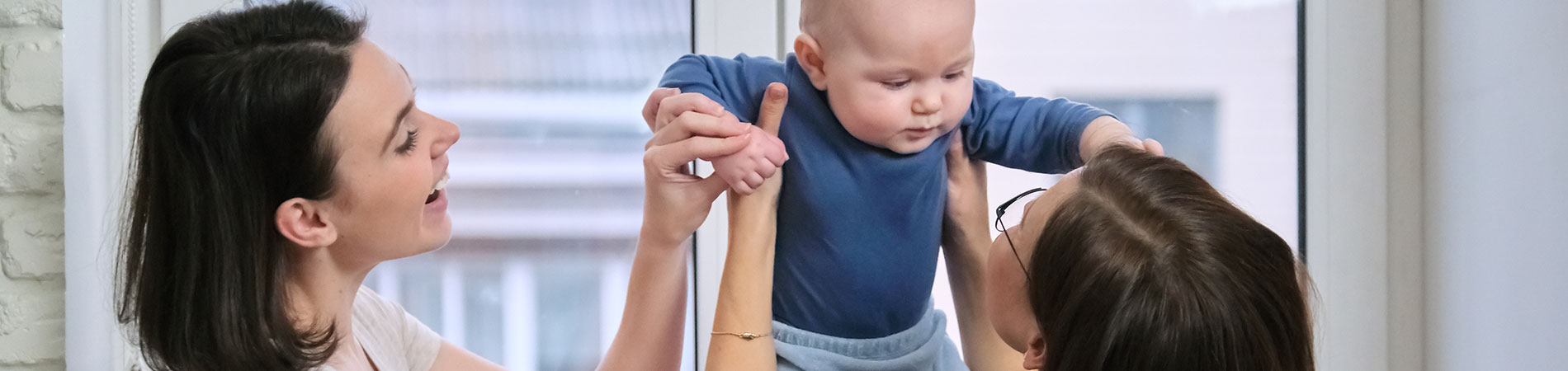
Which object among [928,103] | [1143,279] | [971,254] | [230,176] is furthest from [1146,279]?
[230,176]

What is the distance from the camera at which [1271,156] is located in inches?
65.0

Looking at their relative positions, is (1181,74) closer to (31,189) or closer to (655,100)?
(655,100)

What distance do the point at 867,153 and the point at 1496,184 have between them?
960 millimetres

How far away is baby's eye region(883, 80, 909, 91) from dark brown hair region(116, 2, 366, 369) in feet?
1.62

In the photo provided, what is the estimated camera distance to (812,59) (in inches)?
41.6

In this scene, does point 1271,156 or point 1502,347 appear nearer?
point 1502,347

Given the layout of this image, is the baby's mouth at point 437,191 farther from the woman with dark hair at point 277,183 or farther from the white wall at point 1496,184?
the white wall at point 1496,184

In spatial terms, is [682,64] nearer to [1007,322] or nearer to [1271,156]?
[1007,322]

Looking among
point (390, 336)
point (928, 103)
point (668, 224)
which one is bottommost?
point (390, 336)

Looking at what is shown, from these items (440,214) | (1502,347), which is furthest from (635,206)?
(1502,347)

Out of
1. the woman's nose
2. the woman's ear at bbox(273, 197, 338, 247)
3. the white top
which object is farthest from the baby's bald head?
the white top

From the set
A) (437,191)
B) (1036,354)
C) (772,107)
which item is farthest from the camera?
(437,191)

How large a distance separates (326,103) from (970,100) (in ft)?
1.94

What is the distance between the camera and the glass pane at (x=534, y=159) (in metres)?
1.49
